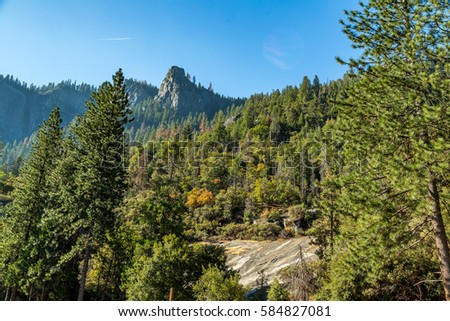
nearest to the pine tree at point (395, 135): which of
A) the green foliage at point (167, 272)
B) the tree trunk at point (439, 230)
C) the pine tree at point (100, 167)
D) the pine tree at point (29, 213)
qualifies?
the tree trunk at point (439, 230)

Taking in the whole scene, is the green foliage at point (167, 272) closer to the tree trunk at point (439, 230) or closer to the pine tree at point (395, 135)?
the pine tree at point (395, 135)

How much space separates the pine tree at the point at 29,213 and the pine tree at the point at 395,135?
67.7 ft

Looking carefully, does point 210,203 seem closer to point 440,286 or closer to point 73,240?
point 73,240

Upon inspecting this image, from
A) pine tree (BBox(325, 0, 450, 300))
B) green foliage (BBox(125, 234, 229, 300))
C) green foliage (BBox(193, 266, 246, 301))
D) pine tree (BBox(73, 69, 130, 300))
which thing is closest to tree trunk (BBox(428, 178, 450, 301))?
pine tree (BBox(325, 0, 450, 300))

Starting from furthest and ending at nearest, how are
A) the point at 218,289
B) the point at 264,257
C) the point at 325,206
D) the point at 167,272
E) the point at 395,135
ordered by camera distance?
the point at 264,257 < the point at 167,272 < the point at 218,289 < the point at 325,206 < the point at 395,135

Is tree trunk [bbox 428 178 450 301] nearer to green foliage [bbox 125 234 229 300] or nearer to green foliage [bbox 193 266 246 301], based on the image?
green foliage [bbox 193 266 246 301]

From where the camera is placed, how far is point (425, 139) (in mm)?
8750

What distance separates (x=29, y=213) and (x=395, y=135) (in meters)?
25.0

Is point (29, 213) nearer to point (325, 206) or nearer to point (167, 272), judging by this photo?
point (167, 272)

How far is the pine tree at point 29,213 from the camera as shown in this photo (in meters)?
21.3

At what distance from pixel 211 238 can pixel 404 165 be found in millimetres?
48190

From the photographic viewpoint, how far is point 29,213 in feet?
76.9

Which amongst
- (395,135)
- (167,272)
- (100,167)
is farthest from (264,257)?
(395,135)

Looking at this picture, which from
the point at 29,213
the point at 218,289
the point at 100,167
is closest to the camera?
the point at 218,289
